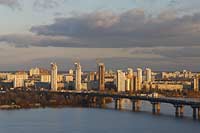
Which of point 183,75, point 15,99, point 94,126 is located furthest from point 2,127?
point 183,75

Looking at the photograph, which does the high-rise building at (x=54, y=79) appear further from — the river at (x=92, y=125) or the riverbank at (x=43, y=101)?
the river at (x=92, y=125)

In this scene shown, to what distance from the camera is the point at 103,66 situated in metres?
38.5

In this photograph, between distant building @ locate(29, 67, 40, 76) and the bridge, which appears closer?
the bridge

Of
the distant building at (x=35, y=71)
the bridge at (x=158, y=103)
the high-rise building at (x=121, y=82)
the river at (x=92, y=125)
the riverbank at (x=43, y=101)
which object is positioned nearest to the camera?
the river at (x=92, y=125)

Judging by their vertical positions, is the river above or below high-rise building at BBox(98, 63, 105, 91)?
below

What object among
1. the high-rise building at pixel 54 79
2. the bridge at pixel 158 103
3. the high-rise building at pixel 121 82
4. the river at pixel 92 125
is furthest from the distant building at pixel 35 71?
the river at pixel 92 125

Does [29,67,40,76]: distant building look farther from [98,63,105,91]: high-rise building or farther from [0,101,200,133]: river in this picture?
[0,101,200,133]: river

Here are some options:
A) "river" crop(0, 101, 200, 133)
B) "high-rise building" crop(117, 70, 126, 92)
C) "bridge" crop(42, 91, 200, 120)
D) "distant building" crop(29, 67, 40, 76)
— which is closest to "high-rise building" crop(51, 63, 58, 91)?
"high-rise building" crop(117, 70, 126, 92)

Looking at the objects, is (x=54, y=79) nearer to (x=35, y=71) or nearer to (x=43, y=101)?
(x=43, y=101)

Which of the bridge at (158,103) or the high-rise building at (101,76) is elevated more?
the high-rise building at (101,76)

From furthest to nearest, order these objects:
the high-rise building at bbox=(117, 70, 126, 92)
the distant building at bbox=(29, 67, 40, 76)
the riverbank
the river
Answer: the distant building at bbox=(29, 67, 40, 76), the high-rise building at bbox=(117, 70, 126, 92), the riverbank, the river

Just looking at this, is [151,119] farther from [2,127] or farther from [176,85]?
[176,85]

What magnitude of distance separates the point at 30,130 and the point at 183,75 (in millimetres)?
45866

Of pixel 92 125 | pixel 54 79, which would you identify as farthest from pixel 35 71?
pixel 92 125
